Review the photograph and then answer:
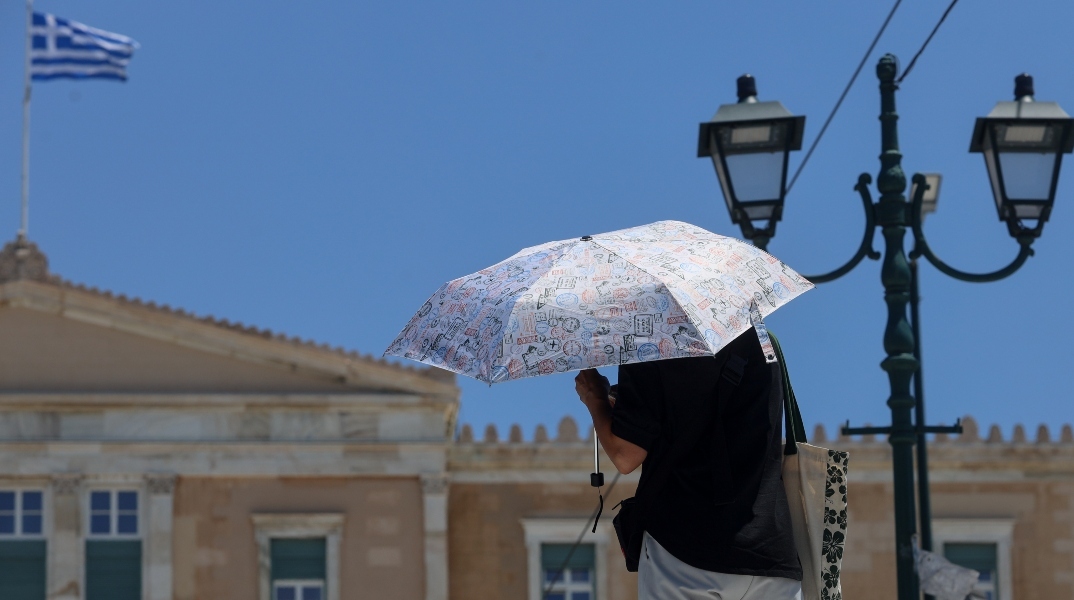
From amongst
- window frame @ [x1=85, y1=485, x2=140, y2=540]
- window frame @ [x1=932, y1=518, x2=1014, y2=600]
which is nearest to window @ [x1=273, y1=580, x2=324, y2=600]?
window frame @ [x1=85, y1=485, x2=140, y2=540]

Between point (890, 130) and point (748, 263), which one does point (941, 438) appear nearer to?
point (890, 130)

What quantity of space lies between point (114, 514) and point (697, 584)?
837 inches

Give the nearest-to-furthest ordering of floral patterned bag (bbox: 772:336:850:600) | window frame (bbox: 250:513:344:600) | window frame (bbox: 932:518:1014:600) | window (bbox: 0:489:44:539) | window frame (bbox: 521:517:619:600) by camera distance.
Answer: floral patterned bag (bbox: 772:336:850:600) → window (bbox: 0:489:44:539) → window frame (bbox: 250:513:344:600) → window frame (bbox: 521:517:619:600) → window frame (bbox: 932:518:1014:600)

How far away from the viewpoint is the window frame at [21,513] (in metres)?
24.0

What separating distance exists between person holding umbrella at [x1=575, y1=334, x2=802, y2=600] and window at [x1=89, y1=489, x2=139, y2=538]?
21.0 metres

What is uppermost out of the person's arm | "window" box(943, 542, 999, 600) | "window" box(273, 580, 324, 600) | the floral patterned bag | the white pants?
the person's arm

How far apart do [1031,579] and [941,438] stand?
91.1 inches

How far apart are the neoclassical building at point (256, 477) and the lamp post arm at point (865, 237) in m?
14.3

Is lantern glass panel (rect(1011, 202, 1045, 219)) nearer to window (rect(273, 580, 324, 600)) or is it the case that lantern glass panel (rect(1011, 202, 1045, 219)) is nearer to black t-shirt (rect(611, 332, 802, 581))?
black t-shirt (rect(611, 332, 802, 581))

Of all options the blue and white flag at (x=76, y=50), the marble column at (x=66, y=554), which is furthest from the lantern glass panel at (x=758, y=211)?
the blue and white flag at (x=76, y=50)

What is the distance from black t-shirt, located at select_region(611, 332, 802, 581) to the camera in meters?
4.04

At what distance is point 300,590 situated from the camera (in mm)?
24234

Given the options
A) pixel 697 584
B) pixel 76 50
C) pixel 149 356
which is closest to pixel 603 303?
pixel 697 584

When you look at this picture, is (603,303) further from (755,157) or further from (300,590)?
(300,590)
